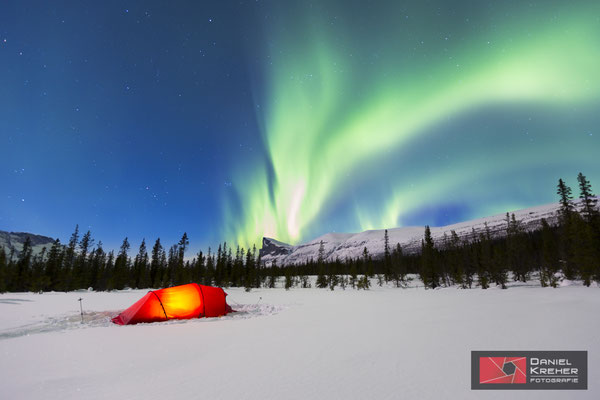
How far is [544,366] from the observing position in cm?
411

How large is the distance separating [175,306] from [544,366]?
13.0 meters

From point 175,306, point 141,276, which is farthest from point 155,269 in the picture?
point 175,306

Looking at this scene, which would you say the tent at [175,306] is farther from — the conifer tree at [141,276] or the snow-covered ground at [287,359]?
the conifer tree at [141,276]

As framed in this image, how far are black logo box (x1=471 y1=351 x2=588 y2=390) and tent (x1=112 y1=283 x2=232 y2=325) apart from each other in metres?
11.6

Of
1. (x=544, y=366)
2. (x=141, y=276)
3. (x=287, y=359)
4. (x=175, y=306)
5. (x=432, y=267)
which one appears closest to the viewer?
(x=544, y=366)

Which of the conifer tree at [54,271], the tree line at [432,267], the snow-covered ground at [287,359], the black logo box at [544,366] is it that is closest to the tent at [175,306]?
the snow-covered ground at [287,359]

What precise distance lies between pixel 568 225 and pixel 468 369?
169ft

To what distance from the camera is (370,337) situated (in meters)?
6.84

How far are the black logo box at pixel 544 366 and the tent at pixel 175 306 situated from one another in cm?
1158

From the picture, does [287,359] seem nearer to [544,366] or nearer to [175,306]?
[544,366]

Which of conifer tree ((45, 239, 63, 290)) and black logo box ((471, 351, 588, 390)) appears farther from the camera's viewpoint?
conifer tree ((45, 239, 63, 290))

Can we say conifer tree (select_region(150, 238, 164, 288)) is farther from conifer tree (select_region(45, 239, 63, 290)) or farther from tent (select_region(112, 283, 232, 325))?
tent (select_region(112, 283, 232, 325))

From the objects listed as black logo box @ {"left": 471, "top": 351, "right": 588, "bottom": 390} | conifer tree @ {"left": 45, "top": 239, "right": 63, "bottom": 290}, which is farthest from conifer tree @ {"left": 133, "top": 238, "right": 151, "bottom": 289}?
black logo box @ {"left": 471, "top": 351, "right": 588, "bottom": 390}

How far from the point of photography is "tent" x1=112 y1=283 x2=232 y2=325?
11.2 metres
